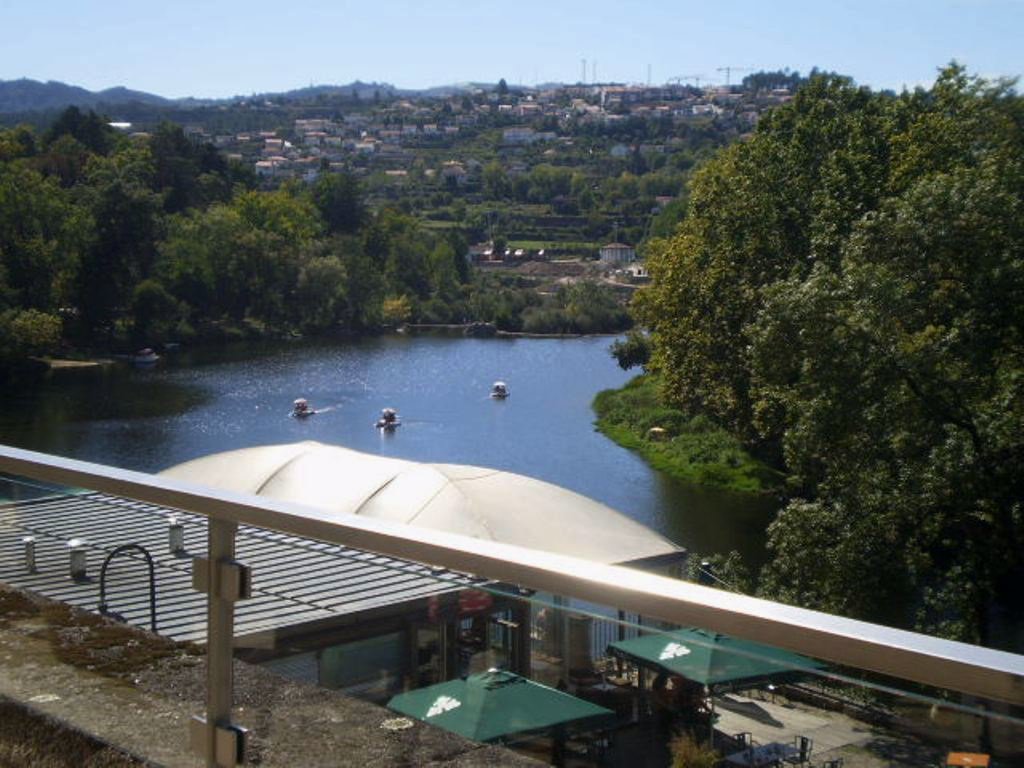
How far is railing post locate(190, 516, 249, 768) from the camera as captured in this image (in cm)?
205

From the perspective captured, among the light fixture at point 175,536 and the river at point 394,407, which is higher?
the light fixture at point 175,536

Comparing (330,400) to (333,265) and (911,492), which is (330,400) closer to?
(333,265)

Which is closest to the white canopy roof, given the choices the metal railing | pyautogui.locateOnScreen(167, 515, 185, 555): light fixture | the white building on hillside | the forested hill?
the forested hill

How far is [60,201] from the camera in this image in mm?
41750

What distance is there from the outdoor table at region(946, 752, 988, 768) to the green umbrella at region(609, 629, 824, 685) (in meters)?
0.15

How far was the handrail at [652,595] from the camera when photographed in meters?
1.23

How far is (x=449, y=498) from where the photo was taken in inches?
376

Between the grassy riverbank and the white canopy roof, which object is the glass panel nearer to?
the white canopy roof

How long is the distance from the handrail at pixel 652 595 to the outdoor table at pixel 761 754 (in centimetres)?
24

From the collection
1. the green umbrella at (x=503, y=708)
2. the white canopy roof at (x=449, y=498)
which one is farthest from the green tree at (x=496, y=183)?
the green umbrella at (x=503, y=708)

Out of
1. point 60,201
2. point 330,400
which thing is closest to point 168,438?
point 330,400

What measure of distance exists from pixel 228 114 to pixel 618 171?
70608 millimetres

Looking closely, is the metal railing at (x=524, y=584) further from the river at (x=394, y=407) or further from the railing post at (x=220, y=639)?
the river at (x=394, y=407)

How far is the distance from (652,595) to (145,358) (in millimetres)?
39228
